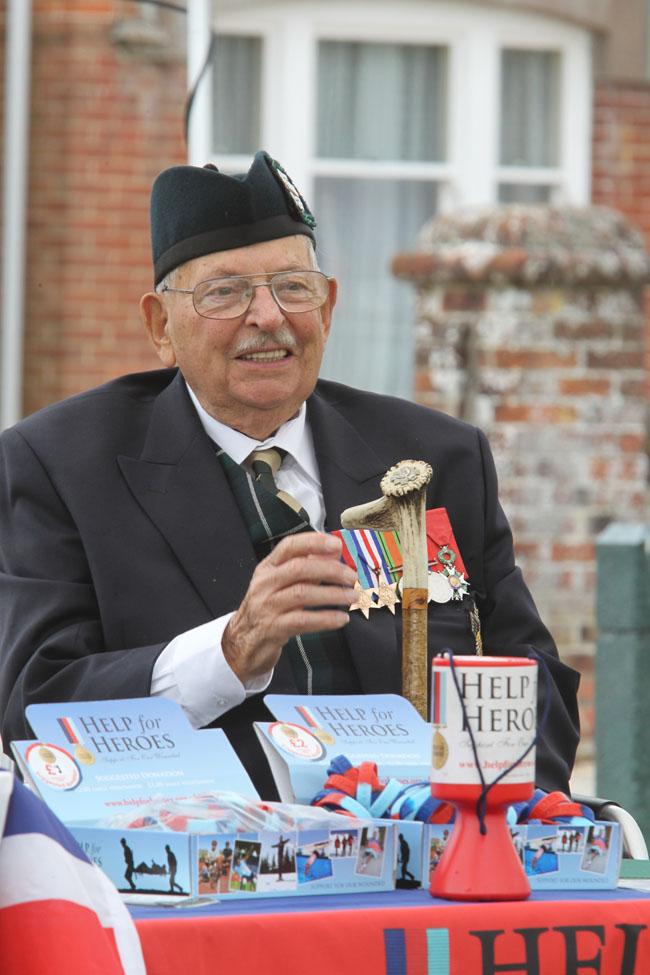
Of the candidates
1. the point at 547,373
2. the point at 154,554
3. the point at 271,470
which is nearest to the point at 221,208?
the point at 271,470

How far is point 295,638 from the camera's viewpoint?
311 centimetres

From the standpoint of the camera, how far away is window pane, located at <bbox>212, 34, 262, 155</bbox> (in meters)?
9.09

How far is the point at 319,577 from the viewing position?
2555 mm

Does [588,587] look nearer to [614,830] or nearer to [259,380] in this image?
[259,380]

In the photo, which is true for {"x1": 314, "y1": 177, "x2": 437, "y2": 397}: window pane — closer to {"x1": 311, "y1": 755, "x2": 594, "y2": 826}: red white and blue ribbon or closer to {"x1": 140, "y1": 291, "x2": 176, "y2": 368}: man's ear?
{"x1": 140, "y1": 291, "x2": 176, "y2": 368}: man's ear

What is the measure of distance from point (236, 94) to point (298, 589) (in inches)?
270

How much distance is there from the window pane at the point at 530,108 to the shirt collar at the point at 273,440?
615cm

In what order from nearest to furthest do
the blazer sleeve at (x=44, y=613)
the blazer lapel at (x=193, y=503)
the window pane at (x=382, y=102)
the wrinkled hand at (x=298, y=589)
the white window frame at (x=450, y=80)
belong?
the wrinkled hand at (x=298, y=589) < the blazer sleeve at (x=44, y=613) < the blazer lapel at (x=193, y=503) < the white window frame at (x=450, y=80) < the window pane at (x=382, y=102)

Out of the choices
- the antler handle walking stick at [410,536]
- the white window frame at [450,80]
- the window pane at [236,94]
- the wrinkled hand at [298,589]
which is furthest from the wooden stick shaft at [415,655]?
the window pane at [236,94]

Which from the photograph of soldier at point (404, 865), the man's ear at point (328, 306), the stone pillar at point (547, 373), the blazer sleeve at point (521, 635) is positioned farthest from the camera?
the stone pillar at point (547, 373)

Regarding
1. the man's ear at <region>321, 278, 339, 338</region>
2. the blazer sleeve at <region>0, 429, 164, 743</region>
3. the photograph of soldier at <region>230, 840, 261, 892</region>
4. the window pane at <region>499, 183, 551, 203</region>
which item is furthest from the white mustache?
the window pane at <region>499, 183, 551, 203</region>

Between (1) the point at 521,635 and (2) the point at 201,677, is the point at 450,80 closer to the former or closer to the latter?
(1) the point at 521,635

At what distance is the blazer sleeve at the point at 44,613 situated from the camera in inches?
115

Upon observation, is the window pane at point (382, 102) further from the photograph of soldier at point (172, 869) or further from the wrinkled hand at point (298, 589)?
the photograph of soldier at point (172, 869)
